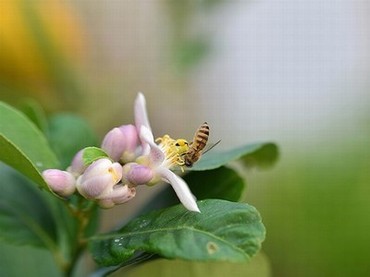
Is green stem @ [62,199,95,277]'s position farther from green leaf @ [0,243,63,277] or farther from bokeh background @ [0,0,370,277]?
bokeh background @ [0,0,370,277]

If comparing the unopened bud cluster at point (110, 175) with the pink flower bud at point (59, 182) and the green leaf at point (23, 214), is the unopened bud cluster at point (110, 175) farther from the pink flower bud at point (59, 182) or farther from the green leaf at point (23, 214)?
the green leaf at point (23, 214)

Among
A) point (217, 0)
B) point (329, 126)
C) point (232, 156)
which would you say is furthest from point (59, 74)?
point (232, 156)

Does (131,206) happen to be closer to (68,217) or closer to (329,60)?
(329,60)

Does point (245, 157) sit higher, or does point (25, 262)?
point (245, 157)

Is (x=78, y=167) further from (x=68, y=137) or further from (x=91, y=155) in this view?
(x=68, y=137)

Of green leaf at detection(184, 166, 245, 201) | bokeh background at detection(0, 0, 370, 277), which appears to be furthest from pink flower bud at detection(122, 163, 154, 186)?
bokeh background at detection(0, 0, 370, 277)

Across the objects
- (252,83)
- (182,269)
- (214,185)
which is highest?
(214,185)

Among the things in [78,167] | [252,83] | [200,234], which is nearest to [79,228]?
[78,167]

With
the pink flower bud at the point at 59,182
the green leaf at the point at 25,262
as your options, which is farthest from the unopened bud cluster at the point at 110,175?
the green leaf at the point at 25,262
